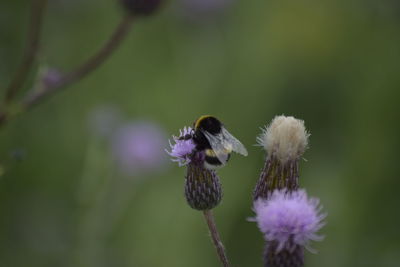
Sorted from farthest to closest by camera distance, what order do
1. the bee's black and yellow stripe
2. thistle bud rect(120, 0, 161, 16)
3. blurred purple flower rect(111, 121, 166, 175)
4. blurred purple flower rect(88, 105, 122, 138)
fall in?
blurred purple flower rect(111, 121, 166, 175) → blurred purple flower rect(88, 105, 122, 138) → thistle bud rect(120, 0, 161, 16) → the bee's black and yellow stripe

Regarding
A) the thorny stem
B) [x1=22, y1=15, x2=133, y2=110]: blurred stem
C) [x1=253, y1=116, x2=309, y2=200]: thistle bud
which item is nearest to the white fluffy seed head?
[x1=253, y1=116, x2=309, y2=200]: thistle bud

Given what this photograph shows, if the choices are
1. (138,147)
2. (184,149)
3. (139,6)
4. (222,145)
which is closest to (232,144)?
(222,145)

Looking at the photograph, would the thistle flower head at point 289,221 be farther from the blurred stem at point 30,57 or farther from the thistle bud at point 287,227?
the blurred stem at point 30,57

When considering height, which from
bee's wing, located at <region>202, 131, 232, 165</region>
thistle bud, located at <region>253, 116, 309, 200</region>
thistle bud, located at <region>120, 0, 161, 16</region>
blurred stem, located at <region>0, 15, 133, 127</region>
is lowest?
thistle bud, located at <region>253, 116, 309, 200</region>

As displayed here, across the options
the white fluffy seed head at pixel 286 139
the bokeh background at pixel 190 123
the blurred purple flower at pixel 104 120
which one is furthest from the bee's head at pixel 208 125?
the blurred purple flower at pixel 104 120

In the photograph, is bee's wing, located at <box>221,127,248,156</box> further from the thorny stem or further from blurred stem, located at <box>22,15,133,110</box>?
blurred stem, located at <box>22,15,133,110</box>

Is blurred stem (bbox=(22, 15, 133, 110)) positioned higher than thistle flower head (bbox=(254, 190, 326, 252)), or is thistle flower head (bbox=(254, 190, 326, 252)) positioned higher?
blurred stem (bbox=(22, 15, 133, 110))
